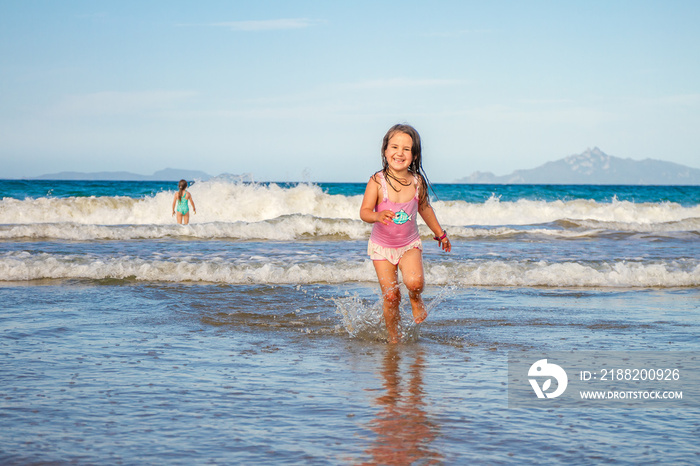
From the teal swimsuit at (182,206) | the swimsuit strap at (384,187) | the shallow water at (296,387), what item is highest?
the swimsuit strap at (384,187)

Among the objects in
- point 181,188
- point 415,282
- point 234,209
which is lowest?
point 415,282

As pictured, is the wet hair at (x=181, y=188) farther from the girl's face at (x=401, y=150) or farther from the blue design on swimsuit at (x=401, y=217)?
the blue design on swimsuit at (x=401, y=217)

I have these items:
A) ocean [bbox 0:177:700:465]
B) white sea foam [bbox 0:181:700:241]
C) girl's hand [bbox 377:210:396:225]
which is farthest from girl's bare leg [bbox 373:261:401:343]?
white sea foam [bbox 0:181:700:241]

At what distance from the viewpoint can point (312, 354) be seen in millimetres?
5008

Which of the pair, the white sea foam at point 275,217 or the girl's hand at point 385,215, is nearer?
the girl's hand at point 385,215

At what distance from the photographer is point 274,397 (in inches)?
148

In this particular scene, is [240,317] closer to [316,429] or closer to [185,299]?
[185,299]

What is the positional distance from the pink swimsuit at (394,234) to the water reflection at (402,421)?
3.38 feet

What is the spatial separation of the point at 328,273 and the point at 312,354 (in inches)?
180

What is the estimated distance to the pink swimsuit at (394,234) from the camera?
5.38 metres

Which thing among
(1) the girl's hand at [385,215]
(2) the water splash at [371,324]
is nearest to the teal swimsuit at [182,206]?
(2) the water splash at [371,324]

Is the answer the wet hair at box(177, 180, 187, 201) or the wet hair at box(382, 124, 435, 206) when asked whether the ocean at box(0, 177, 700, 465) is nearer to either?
the wet hair at box(382, 124, 435, 206)

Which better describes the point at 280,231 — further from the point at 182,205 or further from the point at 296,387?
the point at 296,387

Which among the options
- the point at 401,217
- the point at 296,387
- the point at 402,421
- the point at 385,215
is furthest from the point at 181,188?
the point at 402,421
